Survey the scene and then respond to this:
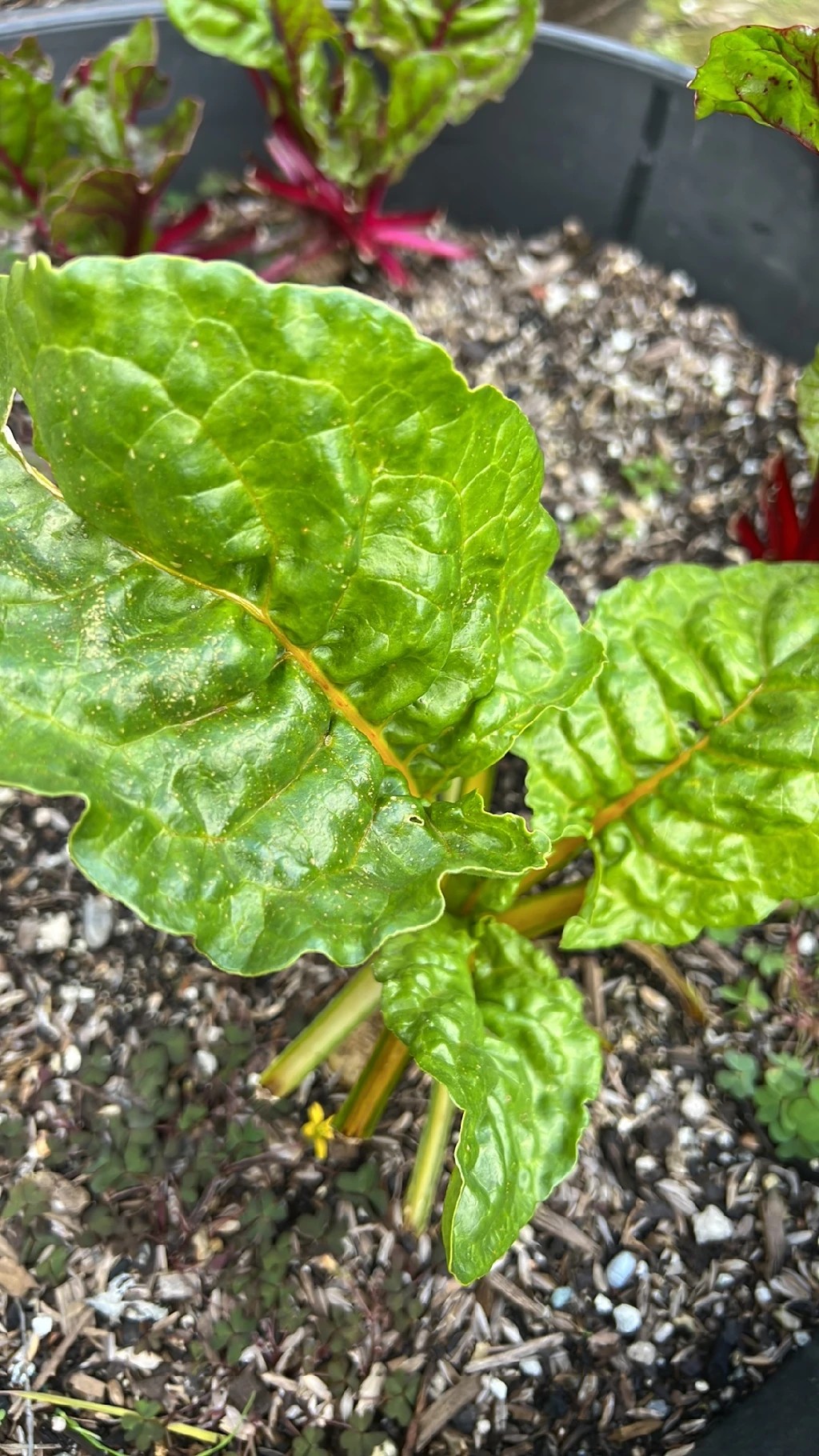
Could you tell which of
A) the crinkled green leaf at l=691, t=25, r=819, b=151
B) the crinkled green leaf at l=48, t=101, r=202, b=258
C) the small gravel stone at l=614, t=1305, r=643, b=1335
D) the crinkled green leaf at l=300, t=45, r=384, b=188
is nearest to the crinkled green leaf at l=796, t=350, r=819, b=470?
the crinkled green leaf at l=691, t=25, r=819, b=151

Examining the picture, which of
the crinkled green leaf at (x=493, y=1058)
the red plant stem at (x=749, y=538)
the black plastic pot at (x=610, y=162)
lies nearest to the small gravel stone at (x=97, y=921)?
the crinkled green leaf at (x=493, y=1058)

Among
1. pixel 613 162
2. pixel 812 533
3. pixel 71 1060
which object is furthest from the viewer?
pixel 613 162

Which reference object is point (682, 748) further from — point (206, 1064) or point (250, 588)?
point (206, 1064)

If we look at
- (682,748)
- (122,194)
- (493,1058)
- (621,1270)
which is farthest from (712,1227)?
(122,194)

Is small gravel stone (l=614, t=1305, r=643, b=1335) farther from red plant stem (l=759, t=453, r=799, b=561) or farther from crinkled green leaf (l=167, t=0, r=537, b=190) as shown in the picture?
crinkled green leaf (l=167, t=0, r=537, b=190)

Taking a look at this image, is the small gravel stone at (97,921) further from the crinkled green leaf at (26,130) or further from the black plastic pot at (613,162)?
the black plastic pot at (613,162)

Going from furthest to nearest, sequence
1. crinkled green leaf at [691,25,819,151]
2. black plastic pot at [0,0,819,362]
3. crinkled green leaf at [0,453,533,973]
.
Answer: black plastic pot at [0,0,819,362] < crinkled green leaf at [691,25,819,151] < crinkled green leaf at [0,453,533,973]
